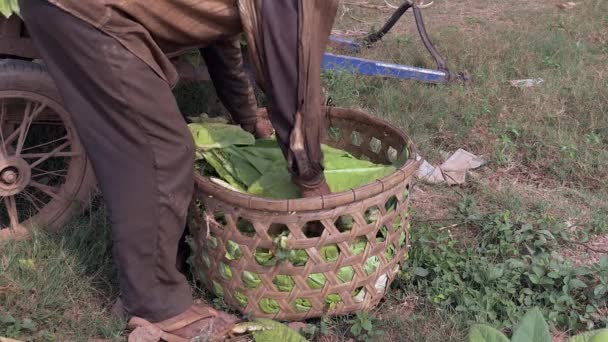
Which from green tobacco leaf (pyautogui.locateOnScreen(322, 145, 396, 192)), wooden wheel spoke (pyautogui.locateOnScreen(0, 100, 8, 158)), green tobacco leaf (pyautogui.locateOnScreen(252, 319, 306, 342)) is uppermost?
wooden wheel spoke (pyautogui.locateOnScreen(0, 100, 8, 158))

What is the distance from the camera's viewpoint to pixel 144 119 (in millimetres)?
1882

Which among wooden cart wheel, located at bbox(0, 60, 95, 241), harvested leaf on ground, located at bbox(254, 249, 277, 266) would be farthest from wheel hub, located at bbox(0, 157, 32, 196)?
harvested leaf on ground, located at bbox(254, 249, 277, 266)

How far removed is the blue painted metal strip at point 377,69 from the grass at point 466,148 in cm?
7

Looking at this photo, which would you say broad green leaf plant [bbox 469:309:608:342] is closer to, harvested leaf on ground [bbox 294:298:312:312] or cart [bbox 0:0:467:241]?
harvested leaf on ground [bbox 294:298:312:312]

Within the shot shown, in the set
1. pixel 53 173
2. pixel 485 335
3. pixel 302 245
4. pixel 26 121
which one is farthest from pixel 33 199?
pixel 485 335

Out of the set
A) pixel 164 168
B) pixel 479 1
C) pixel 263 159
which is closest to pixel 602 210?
pixel 263 159

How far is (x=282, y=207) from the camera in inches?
79.1

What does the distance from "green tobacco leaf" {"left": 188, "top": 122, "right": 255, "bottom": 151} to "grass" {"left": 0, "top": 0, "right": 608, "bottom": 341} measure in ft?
1.76

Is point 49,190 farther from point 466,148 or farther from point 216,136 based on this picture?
point 466,148

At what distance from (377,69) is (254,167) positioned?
1849 mm

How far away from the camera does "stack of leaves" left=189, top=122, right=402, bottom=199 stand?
93.1 inches

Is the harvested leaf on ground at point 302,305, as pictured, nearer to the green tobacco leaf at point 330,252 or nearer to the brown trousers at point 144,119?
the green tobacco leaf at point 330,252

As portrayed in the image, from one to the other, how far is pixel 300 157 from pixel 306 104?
17 centimetres

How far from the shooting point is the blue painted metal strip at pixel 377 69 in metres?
4.01
